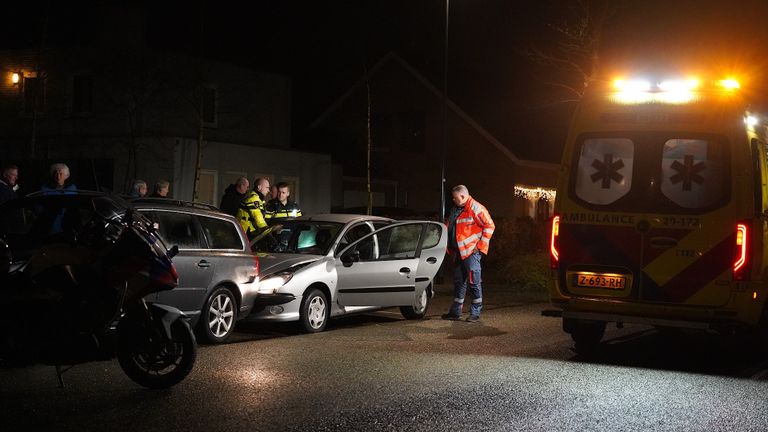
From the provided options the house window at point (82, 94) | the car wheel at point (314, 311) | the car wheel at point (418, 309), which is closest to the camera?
the car wheel at point (314, 311)

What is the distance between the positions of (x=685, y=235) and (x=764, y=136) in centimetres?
156

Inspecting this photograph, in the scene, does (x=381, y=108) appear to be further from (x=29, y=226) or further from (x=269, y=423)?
(x=269, y=423)

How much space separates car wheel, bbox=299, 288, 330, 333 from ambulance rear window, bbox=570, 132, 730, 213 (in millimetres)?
3755

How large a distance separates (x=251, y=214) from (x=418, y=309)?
2.81 m

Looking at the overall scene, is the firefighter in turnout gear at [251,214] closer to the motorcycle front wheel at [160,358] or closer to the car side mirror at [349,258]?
the car side mirror at [349,258]

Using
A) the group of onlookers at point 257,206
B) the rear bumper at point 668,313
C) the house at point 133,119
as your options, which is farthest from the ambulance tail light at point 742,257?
the house at point 133,119

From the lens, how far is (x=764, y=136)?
10.1 metres

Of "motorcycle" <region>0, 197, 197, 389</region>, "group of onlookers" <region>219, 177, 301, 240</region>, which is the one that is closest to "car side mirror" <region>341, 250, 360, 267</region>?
"group of onlookers" <region>219, 177, 301, 240</region>

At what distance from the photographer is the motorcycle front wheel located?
794cm

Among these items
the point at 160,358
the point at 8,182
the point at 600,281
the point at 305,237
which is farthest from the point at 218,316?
the point at 600,281

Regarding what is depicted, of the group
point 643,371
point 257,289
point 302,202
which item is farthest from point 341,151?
point 643,371

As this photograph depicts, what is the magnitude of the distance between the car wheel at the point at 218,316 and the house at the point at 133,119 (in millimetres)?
15574

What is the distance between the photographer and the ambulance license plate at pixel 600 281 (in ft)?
32.1

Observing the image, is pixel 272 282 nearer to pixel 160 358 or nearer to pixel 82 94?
pixel 160 358
